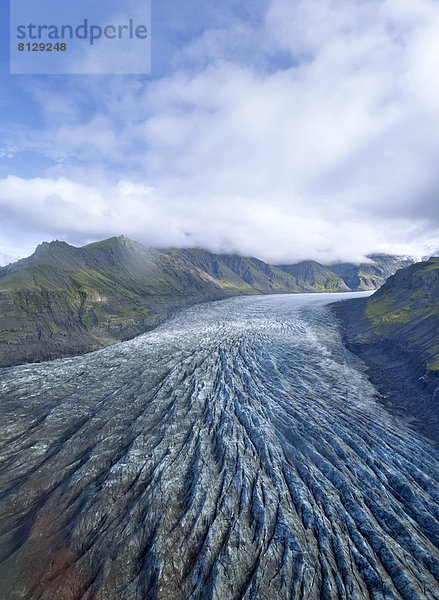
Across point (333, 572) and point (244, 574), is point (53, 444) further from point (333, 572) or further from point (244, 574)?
point (333, 572)

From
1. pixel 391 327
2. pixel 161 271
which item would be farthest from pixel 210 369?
pixel 161 271

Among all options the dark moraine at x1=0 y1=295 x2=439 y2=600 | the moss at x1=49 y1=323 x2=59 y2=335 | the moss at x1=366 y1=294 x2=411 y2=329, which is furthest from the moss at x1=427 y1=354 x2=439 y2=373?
the moss at x1=49 y1=323 x2=59 y2=335

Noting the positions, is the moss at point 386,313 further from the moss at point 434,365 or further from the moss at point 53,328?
the moss at point 53,328

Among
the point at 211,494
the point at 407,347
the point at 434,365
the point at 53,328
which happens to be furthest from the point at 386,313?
the point at 53,328

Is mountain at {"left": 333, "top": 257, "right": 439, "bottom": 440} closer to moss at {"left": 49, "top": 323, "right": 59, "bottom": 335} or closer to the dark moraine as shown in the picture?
the dark moraine

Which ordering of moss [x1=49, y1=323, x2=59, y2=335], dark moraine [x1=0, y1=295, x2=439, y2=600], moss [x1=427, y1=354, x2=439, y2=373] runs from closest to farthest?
dark moraine [x1=0, y1=295, x2=439, y2=600]
moss [x1=427, y1=354, x2=439, y2=373]
moss [x1=49, y1=323, x2=59, y2=335]

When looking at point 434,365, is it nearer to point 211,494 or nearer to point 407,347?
point 407,347

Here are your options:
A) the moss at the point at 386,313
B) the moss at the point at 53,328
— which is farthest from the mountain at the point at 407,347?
the moss at the point at 53,328
